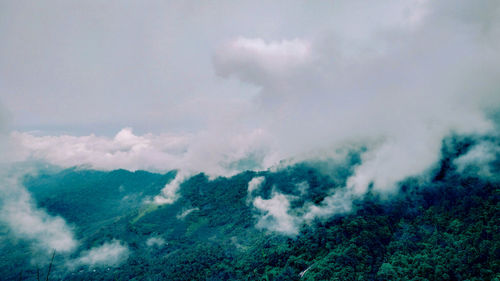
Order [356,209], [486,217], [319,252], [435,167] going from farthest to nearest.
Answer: [435,167] → [356,209] → [319,252] → [486,217]

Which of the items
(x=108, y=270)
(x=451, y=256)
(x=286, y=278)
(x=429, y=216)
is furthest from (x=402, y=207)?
(x=108, y=270)

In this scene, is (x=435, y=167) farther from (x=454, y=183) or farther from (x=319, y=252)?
(x=319, y=252)

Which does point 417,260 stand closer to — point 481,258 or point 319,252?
point 481,258

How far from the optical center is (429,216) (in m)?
155

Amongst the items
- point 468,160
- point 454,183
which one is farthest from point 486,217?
point 468,160

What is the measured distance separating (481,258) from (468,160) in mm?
93998

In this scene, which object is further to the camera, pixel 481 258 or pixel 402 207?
pixel 402 207

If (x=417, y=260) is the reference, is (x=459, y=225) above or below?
above

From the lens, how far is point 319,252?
151125mm

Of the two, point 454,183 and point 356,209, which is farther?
point 356,209

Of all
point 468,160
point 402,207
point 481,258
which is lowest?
point 481,258

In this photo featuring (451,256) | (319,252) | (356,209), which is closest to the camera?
(451,256)

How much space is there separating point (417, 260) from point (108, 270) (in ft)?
664

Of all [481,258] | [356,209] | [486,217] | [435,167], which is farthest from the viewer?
[435,167]
